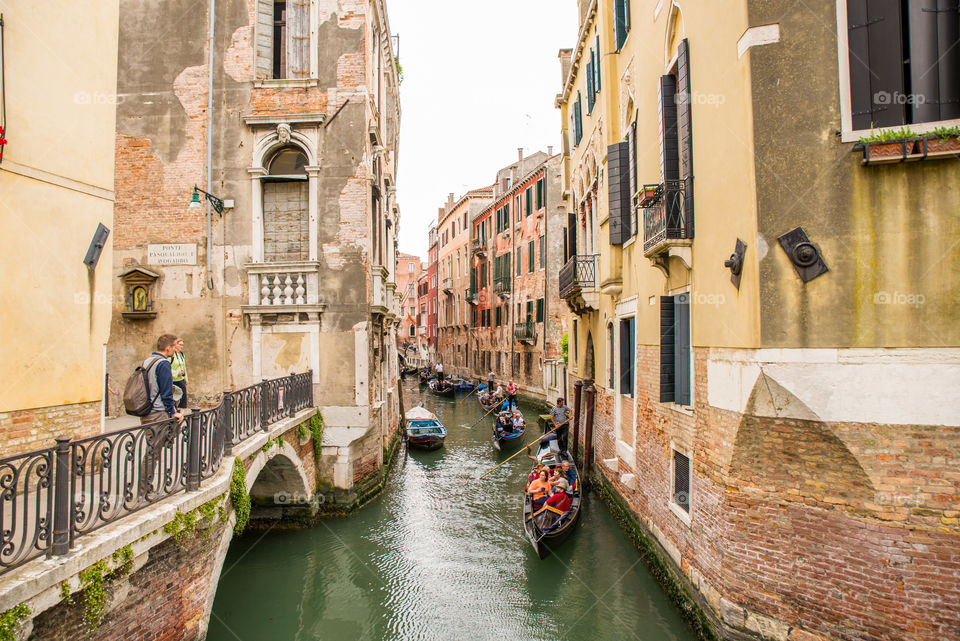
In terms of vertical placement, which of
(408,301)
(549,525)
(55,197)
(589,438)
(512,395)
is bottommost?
(549,525)

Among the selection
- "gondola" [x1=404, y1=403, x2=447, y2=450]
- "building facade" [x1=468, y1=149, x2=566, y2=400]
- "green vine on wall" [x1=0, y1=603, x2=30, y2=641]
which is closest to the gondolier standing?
"gondola" [x1=404, y1=403, x2=447, y2=450]

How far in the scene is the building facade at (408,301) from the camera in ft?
196

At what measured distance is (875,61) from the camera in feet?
16.5

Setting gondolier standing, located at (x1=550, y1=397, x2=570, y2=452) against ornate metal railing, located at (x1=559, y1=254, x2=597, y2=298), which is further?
gondolier standing, located at (x1=550, y1=397, x2=570, y2=452)

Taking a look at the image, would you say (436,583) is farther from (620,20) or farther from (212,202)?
(620,20)

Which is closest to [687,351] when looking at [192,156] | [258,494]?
[258,494]

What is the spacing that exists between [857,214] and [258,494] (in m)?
9.63

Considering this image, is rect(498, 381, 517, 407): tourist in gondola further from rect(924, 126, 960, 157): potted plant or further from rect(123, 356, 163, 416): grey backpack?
rect(924, 126, 960, 157): potted plant

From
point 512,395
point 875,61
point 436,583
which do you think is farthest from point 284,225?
point 512,395

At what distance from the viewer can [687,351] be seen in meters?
7.11

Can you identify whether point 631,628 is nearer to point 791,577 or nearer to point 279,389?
point 791,577

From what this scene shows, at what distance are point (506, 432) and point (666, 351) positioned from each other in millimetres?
10786

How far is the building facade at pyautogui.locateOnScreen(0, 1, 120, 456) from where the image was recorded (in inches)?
210

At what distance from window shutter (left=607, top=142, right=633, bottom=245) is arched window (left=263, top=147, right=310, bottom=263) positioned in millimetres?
5572
